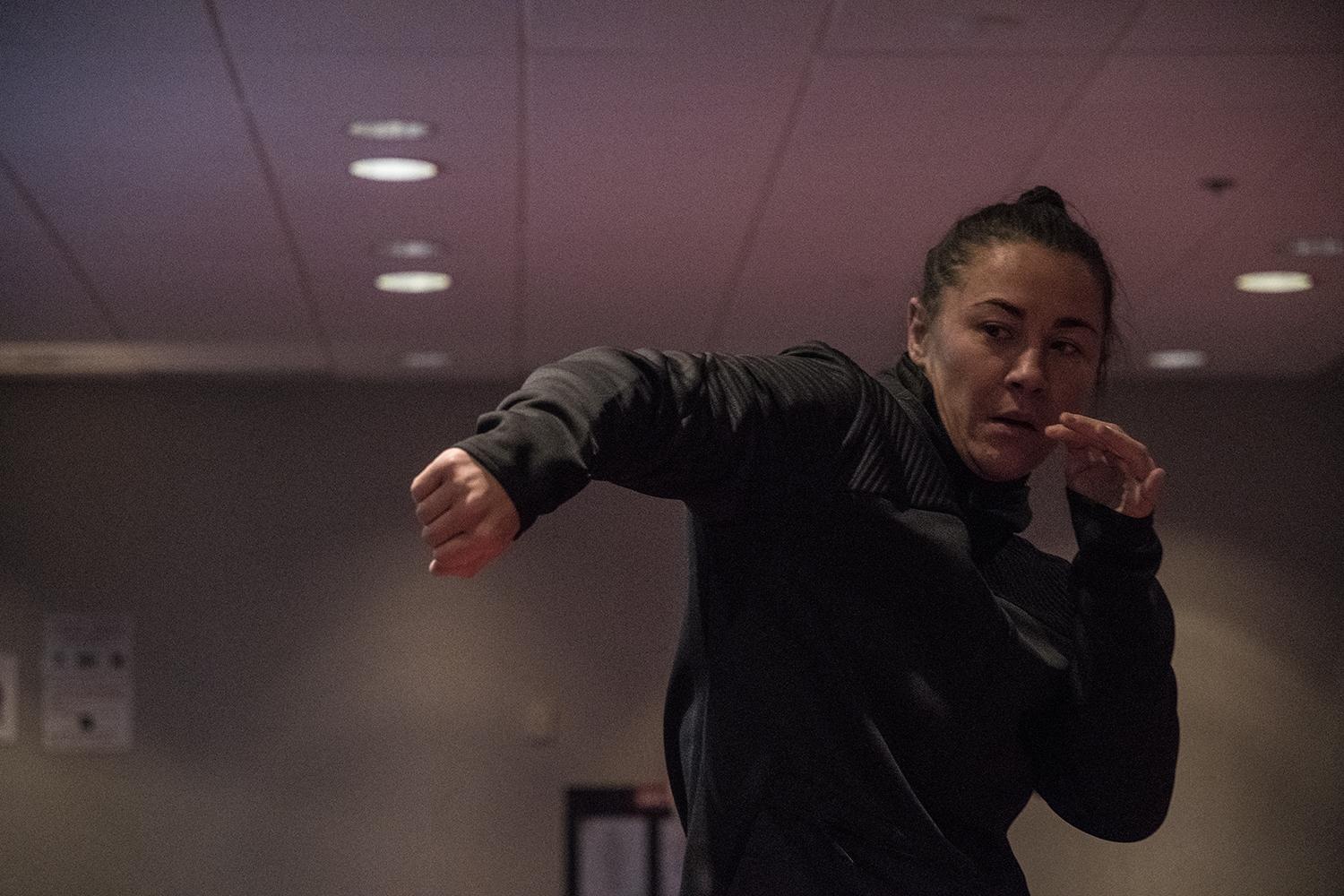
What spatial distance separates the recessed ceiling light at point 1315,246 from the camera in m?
4.23

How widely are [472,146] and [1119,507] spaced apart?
266cm

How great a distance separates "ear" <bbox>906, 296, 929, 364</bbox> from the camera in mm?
1121

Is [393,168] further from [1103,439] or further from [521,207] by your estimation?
[1103,439]

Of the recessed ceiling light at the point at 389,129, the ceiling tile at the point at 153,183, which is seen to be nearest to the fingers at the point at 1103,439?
the ceiling tile at the point at 153,183

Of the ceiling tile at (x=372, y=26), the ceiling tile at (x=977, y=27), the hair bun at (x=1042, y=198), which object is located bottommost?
the hair bun at (x=1042, y=198)

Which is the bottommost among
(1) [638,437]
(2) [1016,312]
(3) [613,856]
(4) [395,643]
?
(3) [613,856]

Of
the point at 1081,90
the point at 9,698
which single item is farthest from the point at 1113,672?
the point at 9,698

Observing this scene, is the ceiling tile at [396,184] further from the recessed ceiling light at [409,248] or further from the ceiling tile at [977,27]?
the ceiling tile at [977,27]

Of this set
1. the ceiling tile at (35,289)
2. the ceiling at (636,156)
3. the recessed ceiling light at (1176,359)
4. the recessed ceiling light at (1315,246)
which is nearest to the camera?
the ceiling at (636,156)

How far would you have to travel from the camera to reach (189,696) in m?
5.97

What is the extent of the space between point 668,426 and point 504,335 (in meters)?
4.56

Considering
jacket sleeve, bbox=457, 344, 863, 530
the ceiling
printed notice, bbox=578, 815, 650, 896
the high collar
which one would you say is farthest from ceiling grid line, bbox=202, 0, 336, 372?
jacket sleeve, bbox=457, 344, 863, 530

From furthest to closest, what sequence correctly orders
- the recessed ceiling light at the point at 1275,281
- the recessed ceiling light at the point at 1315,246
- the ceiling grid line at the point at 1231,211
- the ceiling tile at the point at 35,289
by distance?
1. the recessed ceiling light at the point at 1275,281
2. the recessed ceiling light at the point at 1315,246
3. the ceiling tile at the point at 35,289
4. the ceiling grid line at the point at 1231,211

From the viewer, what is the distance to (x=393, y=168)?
12.1 ft
